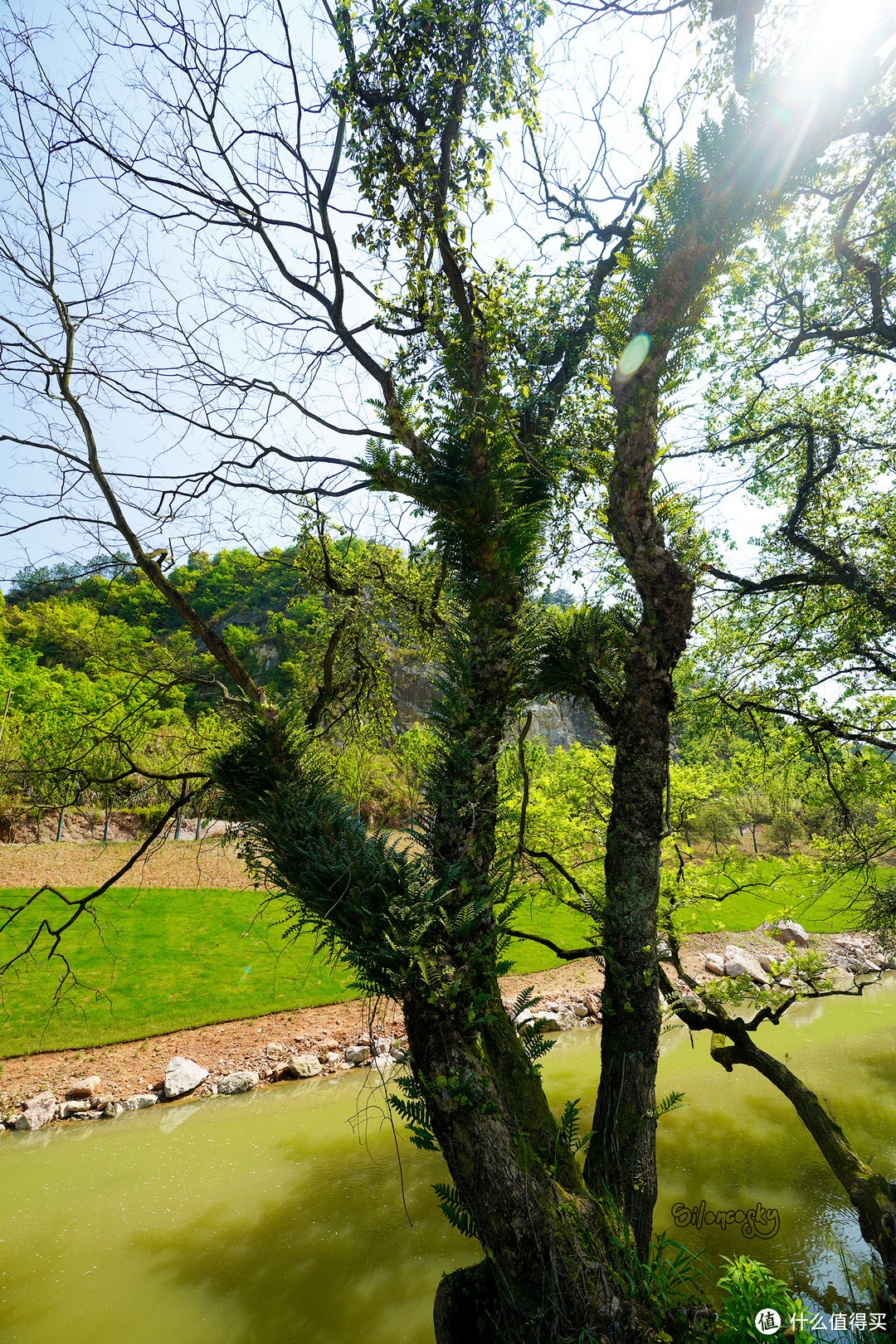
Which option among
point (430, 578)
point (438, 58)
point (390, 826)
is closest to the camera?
point (390, 826)

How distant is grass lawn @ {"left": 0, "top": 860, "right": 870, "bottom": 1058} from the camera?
30.2 ft

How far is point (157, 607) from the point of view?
32906 millimetres

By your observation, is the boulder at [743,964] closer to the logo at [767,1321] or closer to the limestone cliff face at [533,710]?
the limestone cliff face at [533,710]

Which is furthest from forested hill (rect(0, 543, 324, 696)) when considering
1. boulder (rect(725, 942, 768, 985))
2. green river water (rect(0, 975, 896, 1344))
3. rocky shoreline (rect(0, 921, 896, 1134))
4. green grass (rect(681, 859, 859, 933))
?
boulder (rect(725, 942, 768, 985))

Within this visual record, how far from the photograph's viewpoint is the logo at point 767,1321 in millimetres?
2727

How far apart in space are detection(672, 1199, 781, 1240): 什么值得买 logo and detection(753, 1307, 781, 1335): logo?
11.4 feet

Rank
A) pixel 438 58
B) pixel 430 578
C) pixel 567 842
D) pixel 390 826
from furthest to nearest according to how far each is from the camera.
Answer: pixel 567 842
pixel 430 578
pixel 438 58
pixel 390 826

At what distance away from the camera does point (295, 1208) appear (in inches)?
235

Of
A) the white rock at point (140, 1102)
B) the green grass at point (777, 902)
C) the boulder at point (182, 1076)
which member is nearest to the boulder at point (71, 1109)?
the white rock at point (140, 1102)

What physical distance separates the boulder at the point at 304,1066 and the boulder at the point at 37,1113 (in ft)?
10.2

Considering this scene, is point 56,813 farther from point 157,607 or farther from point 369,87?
point 369,87

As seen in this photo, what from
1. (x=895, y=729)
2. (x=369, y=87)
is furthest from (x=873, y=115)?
(x=895, y=729)

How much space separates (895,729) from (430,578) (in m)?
5.24

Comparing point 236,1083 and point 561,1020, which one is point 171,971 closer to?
point 236,1083
